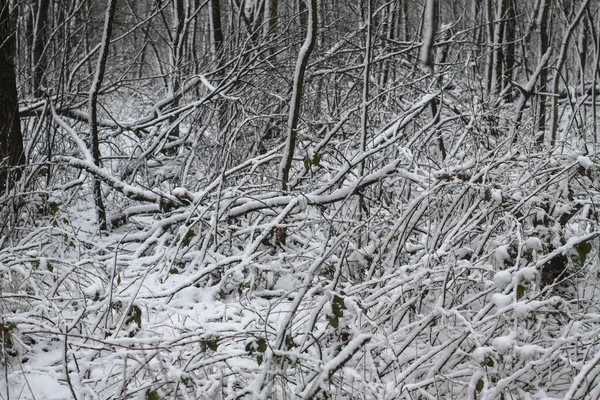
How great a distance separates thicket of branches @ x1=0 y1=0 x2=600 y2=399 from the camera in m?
2.15

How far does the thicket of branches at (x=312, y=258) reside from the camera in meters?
2.15

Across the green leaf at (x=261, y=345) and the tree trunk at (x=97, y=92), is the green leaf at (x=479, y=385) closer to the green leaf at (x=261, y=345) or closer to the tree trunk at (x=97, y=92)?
the green leaf at (x=261, y=345)

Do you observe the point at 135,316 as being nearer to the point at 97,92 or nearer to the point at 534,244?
the point at 534,244

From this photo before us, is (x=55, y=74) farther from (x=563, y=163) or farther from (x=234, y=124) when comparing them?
(x=563, y=163)

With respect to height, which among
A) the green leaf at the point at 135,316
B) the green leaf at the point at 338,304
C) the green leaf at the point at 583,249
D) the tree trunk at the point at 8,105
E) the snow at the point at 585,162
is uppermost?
the tree trunk at the point at 8,105

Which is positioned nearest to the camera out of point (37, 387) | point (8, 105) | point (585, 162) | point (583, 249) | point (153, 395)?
point (153, 395)

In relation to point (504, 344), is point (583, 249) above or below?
above

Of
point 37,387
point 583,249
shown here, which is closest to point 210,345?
point 37,387

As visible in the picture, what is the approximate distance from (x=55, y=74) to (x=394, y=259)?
13.4 feet

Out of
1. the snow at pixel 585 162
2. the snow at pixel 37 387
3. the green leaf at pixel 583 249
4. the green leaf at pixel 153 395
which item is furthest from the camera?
the snow at pixel 585 162

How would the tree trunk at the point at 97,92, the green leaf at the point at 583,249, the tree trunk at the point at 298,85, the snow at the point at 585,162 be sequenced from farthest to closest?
the tree trunk at the point at 97,92
the tree trunk at the point at 298,85
the snow at the point at 585,162
the green leaf at the point at 583,249

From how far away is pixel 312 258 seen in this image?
3.33m

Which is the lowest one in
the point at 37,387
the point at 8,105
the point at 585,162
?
the point at 37,387

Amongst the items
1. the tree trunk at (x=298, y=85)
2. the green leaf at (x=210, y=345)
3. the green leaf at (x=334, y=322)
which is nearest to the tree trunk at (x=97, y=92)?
the tree trunk at (x=298, y=85)
